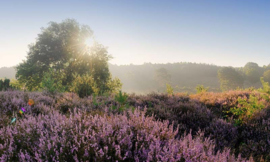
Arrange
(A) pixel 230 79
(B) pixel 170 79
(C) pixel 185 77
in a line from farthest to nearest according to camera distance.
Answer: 1. (C) pixel 185 77
2. (B) pixel 170 79
3. (A) pixel 230 79

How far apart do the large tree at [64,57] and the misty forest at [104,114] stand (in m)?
0.12

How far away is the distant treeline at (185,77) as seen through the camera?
6206 centimetres

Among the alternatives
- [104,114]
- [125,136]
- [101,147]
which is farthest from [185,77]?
[101,147]

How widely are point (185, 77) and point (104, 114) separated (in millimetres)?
96218

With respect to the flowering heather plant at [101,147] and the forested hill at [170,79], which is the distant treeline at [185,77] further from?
the flowering heather plant at [101,147]

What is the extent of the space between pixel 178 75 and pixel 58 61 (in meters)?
83.2

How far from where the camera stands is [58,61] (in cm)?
2217

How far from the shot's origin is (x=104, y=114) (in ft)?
9.09

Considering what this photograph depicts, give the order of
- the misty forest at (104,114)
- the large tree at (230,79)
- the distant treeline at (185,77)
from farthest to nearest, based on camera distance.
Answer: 1. the distant treeline at (185,77)
2. the large tree at (230,79)
3. the misty forest at (104,114)

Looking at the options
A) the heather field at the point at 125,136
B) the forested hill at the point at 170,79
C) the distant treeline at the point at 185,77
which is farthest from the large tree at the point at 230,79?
the heather field at the point at 125,136

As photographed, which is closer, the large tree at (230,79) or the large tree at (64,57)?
the large tree at (64,57)

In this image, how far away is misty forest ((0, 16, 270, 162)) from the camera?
5.95 ft

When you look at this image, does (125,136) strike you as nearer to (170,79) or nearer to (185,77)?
(170,79)

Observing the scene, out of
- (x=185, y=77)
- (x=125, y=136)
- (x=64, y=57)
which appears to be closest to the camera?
(x=125, y=136)
